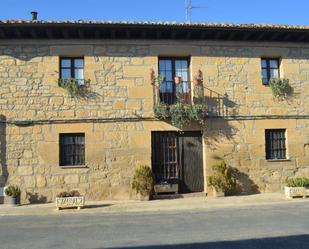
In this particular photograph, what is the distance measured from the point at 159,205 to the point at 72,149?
12.2 feet

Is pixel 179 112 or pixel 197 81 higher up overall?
pixel 197 81

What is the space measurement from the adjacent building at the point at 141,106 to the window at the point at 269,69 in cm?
4

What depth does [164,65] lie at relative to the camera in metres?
15.9

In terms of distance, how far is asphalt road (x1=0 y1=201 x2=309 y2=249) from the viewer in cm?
745

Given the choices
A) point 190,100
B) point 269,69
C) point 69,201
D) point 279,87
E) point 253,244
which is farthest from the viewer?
point 269,69

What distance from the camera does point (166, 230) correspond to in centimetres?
886

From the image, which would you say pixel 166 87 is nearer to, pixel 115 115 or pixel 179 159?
pixel 115 115

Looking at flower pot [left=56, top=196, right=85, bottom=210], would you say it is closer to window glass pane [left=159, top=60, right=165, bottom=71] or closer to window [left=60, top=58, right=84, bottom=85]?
window [left=60, top=58, right=84, bottom=85]

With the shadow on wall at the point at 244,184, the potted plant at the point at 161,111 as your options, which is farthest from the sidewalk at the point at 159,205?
the potted plant at the point at 161,111

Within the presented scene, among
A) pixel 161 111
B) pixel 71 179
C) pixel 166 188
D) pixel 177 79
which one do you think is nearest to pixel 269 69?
pixel 177 79

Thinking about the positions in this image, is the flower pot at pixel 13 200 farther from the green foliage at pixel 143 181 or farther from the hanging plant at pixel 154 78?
the hanging plant at pixel 154 78

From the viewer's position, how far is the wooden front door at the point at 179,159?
1560 centimetres

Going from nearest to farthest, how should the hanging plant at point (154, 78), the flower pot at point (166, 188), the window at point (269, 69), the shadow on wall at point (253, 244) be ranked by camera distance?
1. the shadow on wall at point (253, 244)
2. the flower pot at point (166, 188)
3. the hanging plant at point (154, 78)
4. the window at point (269, 69)

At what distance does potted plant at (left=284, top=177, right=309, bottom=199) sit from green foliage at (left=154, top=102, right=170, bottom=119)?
4627 mm
